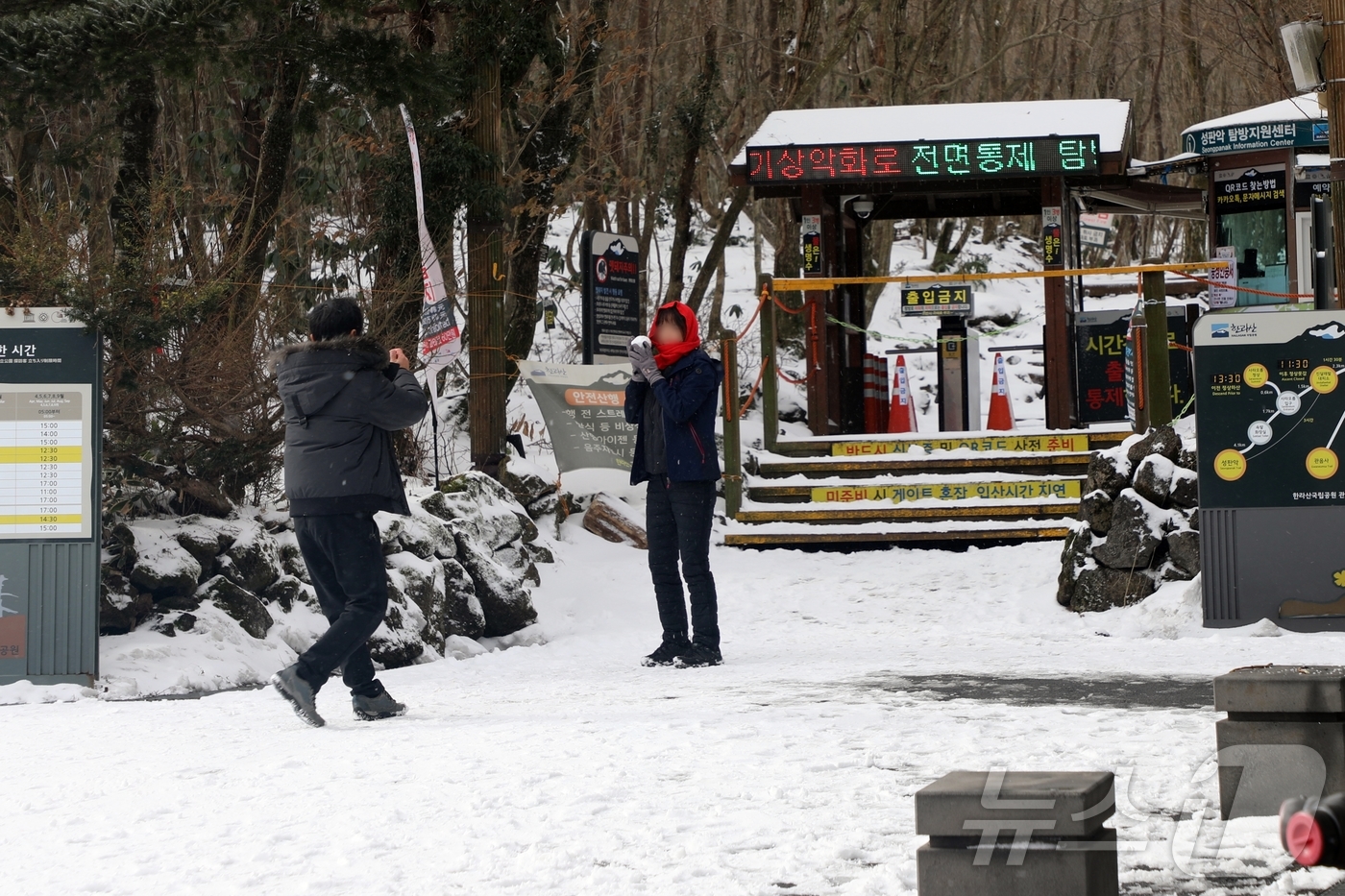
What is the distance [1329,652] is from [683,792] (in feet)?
15.0

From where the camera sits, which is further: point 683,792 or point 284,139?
point 284,139

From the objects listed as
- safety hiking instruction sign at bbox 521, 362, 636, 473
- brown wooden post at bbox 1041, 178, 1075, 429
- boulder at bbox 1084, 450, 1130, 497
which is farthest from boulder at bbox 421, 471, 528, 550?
brown wooden post at bbox 1041, 178, 1075, 429

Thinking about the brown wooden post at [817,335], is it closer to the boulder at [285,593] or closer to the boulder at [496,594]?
the boulder at [496,594]

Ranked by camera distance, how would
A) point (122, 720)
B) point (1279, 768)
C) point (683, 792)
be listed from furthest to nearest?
1. point (122, 720)
2. point (683, 792)
3. point (1279, 768)

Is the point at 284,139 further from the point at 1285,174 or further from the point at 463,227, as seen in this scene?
the point at 1285,174

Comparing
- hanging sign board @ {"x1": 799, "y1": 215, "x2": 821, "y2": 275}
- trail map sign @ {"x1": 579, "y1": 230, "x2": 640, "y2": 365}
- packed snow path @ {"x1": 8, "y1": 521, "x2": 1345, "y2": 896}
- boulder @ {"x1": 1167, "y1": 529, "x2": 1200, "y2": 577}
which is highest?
hanging sign board @ {"x1": 799, "y1": 215, "x2": 821, "y2": 275}

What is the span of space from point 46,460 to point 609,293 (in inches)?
296

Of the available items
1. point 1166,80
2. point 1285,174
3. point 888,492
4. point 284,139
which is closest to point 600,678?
point 888,492

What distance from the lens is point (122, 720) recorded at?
20.9 feet

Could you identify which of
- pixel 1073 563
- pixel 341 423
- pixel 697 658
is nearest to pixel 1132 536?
pixel 1073 563

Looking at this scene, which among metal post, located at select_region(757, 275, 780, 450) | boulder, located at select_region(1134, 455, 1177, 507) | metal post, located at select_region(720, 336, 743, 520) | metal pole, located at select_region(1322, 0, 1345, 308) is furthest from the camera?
metal post, located at select_region(757, 275, 780, 450)

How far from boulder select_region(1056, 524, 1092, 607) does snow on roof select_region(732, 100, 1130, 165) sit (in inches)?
242

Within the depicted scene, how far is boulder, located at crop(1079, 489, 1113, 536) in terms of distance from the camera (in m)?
10.0

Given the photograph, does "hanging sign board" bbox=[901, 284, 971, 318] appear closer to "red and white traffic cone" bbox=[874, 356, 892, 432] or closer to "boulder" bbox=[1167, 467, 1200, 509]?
Result: "red and white traffic cone" bbox=[874, 356, 892, 432]
